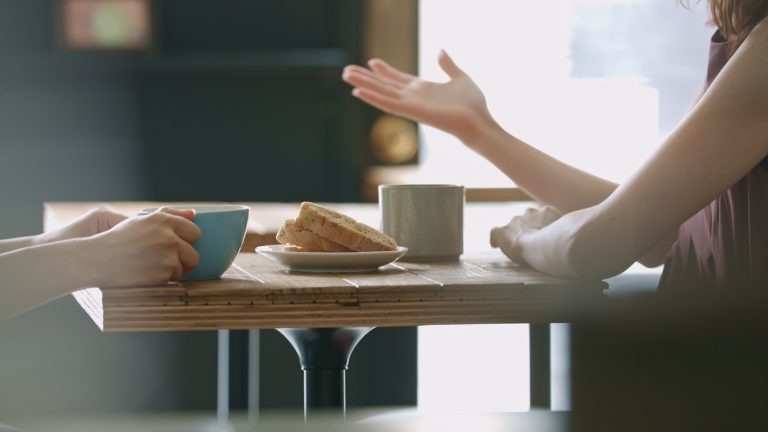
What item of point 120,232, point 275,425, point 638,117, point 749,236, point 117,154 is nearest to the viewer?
point 275,425

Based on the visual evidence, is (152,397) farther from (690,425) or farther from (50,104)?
(690,425)

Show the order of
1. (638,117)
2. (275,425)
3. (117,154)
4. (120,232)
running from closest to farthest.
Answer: (275,425)
(120,232)
(638,117)
(117,154)

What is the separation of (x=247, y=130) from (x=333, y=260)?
1846 millimetres

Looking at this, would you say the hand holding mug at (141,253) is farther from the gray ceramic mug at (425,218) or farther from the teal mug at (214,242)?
the gray ceramic mug at (425,218)

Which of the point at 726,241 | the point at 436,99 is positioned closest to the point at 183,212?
the point at 436,99

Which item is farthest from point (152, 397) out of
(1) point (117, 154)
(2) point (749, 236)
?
(2) point (749, 236)

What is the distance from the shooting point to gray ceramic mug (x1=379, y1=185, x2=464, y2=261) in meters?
1.16

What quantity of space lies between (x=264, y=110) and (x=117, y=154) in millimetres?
401

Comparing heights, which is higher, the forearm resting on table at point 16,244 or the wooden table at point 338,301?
the forearm resting on table at point 16,244

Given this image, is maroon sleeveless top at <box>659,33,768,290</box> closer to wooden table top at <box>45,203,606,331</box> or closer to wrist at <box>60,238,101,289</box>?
wooden table top at <box>45,203,606,331</box>

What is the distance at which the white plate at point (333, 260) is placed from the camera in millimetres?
1030

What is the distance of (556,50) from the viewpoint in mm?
A: 2709

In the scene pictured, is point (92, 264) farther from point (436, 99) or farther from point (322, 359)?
point (436, 99)

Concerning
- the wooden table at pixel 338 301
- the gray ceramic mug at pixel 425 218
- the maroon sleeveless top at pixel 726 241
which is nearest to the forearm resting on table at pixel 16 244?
the wooden table at pixel 338 301
